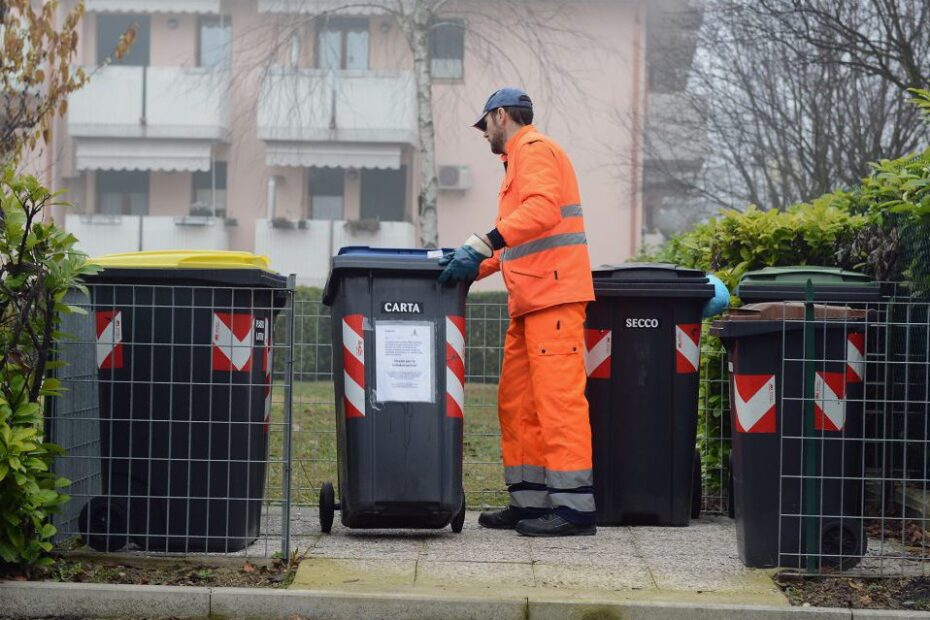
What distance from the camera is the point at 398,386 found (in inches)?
226

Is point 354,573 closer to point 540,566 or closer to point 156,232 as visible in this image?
point 540,566

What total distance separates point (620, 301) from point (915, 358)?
1.41 meters

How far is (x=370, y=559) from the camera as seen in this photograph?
549 centimetres

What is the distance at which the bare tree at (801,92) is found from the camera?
15.3m

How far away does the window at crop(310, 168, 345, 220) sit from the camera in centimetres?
3123

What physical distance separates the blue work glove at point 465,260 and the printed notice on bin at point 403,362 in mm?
265

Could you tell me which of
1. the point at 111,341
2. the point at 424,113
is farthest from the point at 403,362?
the point at 424,113

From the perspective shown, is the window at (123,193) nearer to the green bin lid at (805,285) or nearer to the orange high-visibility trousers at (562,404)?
the orange high-visibility trousers at (562,404)

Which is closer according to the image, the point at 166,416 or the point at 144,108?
the point at 166,416

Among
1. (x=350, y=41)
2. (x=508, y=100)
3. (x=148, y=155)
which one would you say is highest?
(x=350, y=41)

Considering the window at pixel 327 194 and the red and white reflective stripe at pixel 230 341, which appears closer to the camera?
the red and white reflective stripe at pixel 230 341

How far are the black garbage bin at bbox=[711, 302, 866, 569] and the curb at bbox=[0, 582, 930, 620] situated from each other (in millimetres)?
651

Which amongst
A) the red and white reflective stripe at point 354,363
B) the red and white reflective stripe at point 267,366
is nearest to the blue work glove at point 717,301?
the red and white reflective stripe at point 354,363

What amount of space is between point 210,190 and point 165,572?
27.4m
